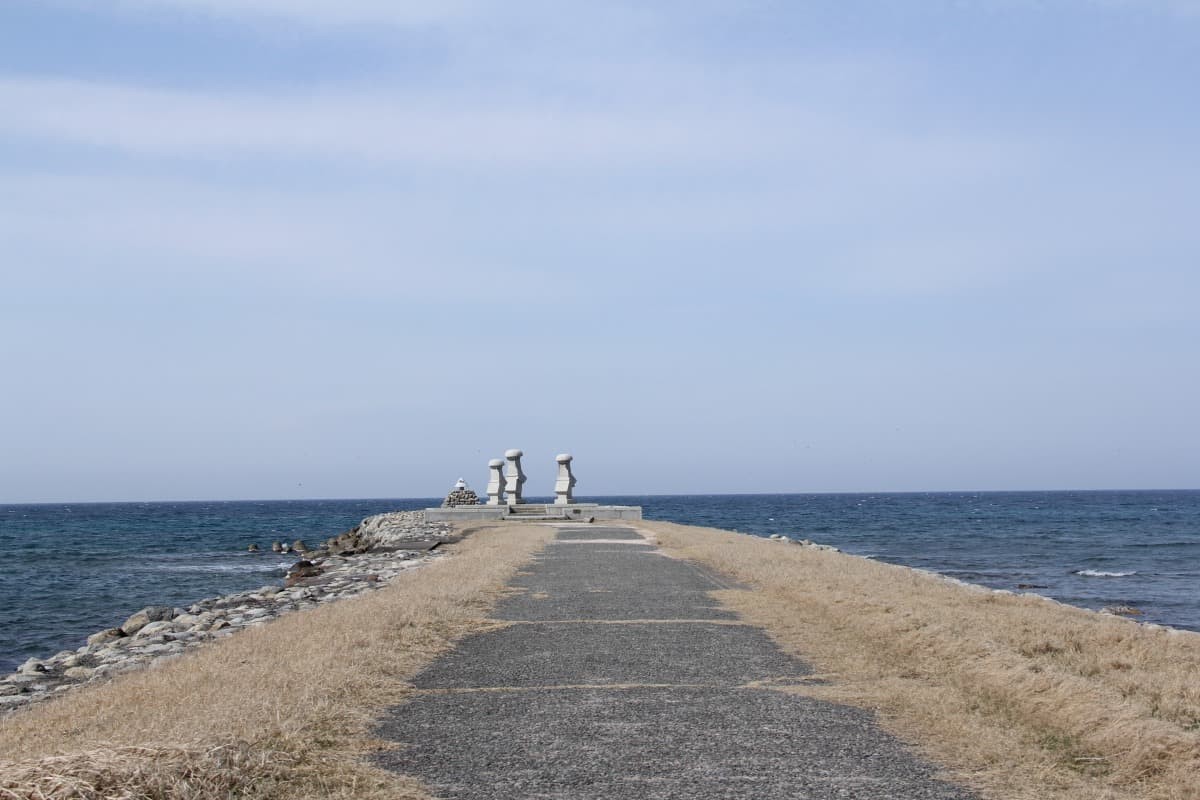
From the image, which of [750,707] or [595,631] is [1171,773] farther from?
[595,631]

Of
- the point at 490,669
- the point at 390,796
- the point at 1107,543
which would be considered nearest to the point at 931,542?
the point at 1107,543

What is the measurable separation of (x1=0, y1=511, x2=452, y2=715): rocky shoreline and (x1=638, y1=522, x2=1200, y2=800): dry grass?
24.5 feet

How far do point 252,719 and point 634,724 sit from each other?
245cm

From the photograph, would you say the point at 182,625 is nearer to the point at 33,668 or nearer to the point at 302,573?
the point at 33,668

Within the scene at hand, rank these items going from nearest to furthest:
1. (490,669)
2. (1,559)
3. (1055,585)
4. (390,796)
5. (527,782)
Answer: (390,796) < (527,782) < (490,669) < (1055,585) < (1,559)

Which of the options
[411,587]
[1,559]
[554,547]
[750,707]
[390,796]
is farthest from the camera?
[1,559]

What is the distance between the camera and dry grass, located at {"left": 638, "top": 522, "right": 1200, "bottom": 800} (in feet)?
19.4

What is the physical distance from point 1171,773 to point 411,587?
11.5m

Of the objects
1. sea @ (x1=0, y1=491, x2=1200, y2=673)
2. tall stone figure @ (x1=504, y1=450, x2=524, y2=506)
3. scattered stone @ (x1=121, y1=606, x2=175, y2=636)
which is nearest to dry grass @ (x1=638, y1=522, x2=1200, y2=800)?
scattered stone @ (x1=121, y1=606, x2=175, y2=636)

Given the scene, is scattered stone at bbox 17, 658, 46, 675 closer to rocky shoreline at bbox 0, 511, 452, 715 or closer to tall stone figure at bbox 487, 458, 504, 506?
rocky shoreline at bbox 0, 511, 452, 715

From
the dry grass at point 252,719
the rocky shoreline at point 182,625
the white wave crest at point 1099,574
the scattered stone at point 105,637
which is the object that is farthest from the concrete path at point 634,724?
the white wave crest at point 1099,574

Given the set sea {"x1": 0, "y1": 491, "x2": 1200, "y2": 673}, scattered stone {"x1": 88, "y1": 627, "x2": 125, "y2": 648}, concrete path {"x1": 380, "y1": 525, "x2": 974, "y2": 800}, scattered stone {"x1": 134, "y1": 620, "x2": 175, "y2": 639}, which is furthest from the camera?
sea {"x1": 0, "y1": 491, "x2": 1200, "y2": 673}

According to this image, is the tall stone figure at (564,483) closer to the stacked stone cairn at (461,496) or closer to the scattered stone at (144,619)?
the stacked stone cairn at (461,496)

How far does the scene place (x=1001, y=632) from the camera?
416 inches
